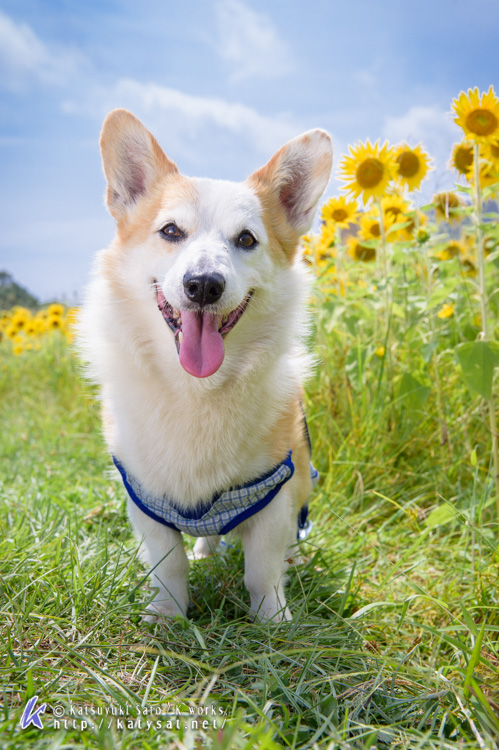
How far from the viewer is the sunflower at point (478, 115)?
209 cm

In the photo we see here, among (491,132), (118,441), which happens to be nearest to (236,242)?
(118,441)

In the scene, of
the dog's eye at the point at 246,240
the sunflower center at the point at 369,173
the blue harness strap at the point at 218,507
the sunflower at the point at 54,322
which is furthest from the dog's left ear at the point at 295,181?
the sunflower at the point at 54,322

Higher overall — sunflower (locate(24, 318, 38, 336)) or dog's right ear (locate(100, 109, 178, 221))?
dog's right ear (locate(100, 109, 178, 221))

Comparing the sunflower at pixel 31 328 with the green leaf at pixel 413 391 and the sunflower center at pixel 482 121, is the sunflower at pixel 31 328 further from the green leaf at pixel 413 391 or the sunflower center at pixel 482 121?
the sunflower center at pixel 482 121

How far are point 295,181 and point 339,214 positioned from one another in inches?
50.2

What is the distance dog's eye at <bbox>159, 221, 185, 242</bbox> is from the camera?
1762mm

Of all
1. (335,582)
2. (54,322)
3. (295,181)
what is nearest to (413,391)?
(335,582)

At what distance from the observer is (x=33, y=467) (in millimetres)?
3129

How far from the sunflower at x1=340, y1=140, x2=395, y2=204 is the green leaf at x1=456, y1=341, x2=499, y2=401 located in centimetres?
106

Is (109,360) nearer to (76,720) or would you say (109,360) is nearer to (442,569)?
(76,720)

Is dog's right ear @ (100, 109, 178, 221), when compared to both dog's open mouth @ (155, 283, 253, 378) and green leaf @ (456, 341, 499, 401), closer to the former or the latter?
dog's open mouth @ (155, 283, 253, 378)

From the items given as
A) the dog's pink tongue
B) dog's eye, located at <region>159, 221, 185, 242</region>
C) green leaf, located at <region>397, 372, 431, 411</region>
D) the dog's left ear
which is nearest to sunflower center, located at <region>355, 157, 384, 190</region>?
the dog's left ear

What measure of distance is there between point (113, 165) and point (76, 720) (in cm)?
165

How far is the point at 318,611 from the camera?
188 centimetres
